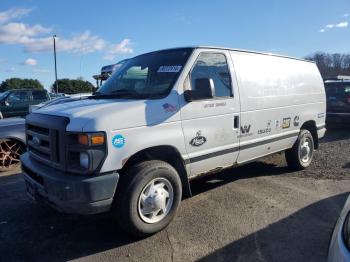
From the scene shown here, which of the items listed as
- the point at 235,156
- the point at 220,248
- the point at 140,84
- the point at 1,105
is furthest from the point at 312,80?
the point at 1,105

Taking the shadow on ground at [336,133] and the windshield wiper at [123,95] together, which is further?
the shadow on ground at [336,133]

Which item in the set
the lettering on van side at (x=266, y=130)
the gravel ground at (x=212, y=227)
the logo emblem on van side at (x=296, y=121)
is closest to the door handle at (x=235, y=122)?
the lettering on van side at (x=266, y=130)

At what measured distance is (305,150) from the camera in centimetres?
712

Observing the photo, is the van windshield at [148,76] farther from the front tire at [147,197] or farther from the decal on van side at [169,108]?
the front tire at [147,197]

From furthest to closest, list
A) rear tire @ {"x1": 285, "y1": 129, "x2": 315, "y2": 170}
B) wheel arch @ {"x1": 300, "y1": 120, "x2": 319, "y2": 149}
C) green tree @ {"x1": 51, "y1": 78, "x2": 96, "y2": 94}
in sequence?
green tree @ {"x1": 51, "y1": 78, "x2": 96, "y2": 94} → wheel arch @ {"x1": 300, "y1": 120, "x2": 319, "y2": 149} → rear tire @ {"x1": 285, "y1": 129, "x2": 315, "y2": 170}

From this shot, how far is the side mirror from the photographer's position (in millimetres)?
4449

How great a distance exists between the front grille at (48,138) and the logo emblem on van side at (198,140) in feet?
5.13

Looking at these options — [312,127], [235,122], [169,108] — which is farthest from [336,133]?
[169,108]

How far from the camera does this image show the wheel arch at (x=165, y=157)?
4137mm

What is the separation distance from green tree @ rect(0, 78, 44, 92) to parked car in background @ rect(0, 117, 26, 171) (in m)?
41.7

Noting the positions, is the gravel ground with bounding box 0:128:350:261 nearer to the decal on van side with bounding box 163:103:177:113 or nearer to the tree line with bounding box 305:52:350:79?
the decal on van side with bounding box 163:103:177:113

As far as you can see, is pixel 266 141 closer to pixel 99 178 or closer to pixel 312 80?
pixel 312 80

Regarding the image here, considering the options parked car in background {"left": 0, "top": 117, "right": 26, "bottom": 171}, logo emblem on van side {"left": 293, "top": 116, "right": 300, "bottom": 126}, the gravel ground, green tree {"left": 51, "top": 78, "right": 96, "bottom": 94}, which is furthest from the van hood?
green tree {"left": 51, "top": 78, "right": 96, "bottom": 94}

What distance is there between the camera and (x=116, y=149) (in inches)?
149
